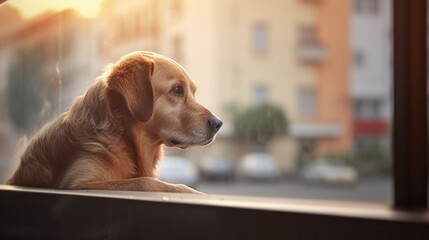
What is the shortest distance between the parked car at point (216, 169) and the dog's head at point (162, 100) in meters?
0.11

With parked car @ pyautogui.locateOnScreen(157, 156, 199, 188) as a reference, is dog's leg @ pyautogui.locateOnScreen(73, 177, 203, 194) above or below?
below

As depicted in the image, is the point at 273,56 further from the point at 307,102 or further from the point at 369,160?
the point at 369,160

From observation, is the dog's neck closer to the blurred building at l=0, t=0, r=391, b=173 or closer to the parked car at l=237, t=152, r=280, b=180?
the blurred building at l=0, t=0, r=391, b=173

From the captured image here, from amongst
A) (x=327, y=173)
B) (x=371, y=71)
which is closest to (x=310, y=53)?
(x=371, y=71)

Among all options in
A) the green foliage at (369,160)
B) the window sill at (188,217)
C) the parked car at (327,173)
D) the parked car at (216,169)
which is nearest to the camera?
the window sill at (188,217)

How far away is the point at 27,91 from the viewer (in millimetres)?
4184

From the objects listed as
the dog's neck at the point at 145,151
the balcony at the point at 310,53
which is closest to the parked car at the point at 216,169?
the dog's neck at the point at 145,151

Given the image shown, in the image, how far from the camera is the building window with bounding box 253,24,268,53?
2760 millimetres

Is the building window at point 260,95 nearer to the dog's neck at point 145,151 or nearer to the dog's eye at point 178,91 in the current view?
the dog's eye at point 178,91

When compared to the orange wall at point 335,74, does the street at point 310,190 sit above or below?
below

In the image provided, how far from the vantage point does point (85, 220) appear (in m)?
3.24

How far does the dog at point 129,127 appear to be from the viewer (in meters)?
3.04

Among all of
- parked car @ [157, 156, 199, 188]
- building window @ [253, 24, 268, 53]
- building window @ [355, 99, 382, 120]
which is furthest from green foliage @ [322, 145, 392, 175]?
parked car @ [157, 156, 199, 188]

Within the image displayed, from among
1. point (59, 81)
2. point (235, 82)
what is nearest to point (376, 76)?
point (235, 82)
